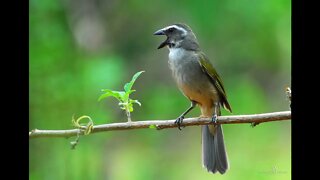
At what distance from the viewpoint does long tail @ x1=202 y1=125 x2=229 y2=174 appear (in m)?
3.88

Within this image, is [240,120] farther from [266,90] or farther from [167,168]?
[266,90]

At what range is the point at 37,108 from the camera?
4582 mm

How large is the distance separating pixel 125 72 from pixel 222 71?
41.4 inches

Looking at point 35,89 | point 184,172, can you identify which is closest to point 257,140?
point 184,172

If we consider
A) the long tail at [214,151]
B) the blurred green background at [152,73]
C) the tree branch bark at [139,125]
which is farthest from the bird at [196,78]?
the tree branch bark at [139,125]

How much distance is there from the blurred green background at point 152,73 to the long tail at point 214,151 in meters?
0.51

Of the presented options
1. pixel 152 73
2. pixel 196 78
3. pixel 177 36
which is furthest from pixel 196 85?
pixel 152 73

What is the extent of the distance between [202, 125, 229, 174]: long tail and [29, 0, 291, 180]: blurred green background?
0.51 metres

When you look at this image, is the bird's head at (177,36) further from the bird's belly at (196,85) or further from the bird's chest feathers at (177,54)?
the bird's belly at (196,85)

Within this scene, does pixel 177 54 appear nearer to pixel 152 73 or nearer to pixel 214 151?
pixel 214 151

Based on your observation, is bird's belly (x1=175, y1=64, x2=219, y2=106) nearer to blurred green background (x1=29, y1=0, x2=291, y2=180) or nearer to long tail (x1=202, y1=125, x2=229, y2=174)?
long tail (x1=202, y1=125, x2=229, y2=174)

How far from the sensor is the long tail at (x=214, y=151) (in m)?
3.88

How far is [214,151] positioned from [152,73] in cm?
314

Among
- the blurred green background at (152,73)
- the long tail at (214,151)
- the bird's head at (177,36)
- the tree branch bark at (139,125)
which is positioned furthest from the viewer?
the blurred green background at (152,73)
